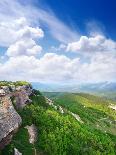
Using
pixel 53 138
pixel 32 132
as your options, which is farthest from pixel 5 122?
pixel 53 138

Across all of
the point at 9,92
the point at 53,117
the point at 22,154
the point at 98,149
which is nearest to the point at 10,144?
the point at 22,154

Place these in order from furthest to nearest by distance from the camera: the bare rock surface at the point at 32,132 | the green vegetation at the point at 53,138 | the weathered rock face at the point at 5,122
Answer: the bare rock surface at the point at 32,132 → the green vegetation at the point at 53,138 → the weathered rock face at the point at 5,122

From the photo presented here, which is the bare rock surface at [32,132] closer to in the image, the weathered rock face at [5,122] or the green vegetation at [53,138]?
the green vegetation at [53,138]

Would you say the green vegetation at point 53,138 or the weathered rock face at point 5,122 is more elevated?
the weathered rock face at point 5,122

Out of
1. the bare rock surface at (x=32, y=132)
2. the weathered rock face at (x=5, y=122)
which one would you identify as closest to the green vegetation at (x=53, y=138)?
the bare rock surface at (x=32, y=132)

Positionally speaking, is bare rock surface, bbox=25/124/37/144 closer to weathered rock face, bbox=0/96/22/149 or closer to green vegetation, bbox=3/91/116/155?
green vegetation, bbox=3/91/116/155

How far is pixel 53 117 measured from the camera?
14725cm

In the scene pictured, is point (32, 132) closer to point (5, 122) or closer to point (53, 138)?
point (53, 138)

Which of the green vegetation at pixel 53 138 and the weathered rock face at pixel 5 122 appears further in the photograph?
the green vegetation at pixel 53 138

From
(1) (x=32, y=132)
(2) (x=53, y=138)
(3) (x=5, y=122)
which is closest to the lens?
(3) (x=5, y=122)

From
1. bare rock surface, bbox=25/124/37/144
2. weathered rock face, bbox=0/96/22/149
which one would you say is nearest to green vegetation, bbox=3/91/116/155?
bare rock surface, bbox=25/124/37/144

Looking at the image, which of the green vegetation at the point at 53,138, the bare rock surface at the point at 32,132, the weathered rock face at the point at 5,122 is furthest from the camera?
the bare rock surface at the point at 32,132

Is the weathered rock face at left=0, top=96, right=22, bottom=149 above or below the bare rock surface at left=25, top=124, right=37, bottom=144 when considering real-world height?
above

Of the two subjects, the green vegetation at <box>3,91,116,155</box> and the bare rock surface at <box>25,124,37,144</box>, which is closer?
the green vegetation at <box>3,91,116,155</box>
